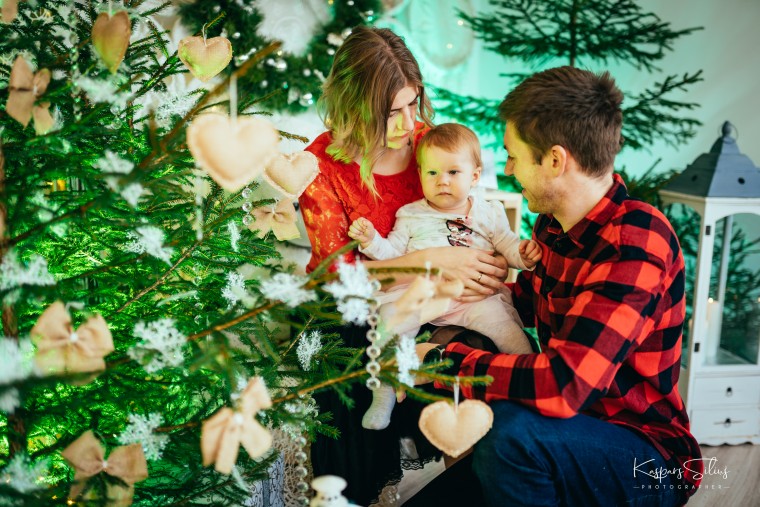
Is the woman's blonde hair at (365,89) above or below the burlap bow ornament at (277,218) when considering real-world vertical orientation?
above

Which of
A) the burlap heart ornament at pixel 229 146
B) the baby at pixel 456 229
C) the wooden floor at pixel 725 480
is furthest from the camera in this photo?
the wooden floor at pixel 725 480

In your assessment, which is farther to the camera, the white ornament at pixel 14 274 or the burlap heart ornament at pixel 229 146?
the white ornament at pixel 14 274

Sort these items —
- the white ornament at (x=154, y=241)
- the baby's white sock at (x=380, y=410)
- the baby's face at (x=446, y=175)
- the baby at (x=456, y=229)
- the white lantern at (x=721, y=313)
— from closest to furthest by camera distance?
the white ornament at (x=154, y=241)
the baby's white sock at (x=380, y=410)
the baby at (x=456, y=229)
the baby's face at (x=446, y=175)
the white lantern at (x=721, y=313)

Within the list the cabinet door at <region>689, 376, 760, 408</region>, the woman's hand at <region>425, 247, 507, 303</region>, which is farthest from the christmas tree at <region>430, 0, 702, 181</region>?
the woman's hand at <region>425, 247, 507, 303</region>

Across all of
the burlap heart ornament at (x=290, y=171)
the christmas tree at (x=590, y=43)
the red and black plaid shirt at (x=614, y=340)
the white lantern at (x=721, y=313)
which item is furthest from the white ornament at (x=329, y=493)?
the christmas tree at (x=590, y=43)

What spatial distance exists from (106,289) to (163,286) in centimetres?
14

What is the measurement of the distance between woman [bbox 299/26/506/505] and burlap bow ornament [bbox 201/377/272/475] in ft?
2.62

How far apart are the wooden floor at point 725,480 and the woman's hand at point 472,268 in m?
0.71

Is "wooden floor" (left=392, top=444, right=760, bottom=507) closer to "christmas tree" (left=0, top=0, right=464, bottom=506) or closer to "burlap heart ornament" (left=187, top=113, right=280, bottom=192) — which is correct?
"christmas tree" (left=0, top=0, right=464, bottom=506)

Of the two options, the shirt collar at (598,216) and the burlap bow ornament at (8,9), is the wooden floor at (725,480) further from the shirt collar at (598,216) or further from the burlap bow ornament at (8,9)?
the burlap bow ornament at (8,9)

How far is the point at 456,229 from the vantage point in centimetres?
190

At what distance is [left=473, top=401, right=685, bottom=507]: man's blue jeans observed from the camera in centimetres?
129

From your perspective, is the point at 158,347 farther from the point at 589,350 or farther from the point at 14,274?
the point at 589,350

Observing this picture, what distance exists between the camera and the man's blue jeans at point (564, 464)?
1.29 m
